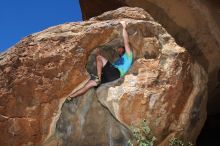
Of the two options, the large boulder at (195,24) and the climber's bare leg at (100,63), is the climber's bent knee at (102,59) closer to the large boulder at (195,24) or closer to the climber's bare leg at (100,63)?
the climber's bare leg at (100,63)

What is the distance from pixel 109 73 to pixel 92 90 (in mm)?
435

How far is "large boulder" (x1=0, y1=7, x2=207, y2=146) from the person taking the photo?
6.48m

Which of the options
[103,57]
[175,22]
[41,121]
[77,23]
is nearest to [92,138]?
[41,121]

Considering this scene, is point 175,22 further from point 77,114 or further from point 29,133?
point 29,133

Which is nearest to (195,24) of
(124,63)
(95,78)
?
(124,63)

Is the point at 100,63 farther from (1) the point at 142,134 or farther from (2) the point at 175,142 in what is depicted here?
(2) the point at 175,142

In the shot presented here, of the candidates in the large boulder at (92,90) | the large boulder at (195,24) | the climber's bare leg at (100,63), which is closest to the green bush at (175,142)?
the large boulder at (92,90)

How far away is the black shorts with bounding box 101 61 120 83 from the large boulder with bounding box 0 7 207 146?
18 cm

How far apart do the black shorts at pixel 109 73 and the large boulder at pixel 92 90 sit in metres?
0.18

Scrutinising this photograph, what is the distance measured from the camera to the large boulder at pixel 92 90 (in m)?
6.48

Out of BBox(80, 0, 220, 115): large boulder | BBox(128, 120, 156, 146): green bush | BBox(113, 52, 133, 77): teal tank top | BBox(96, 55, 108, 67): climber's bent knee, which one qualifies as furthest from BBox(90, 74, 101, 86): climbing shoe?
BBox(80, 0, 220, 115): large boulder

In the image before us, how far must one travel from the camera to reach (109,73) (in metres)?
6.99

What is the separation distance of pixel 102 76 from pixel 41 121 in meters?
1.34

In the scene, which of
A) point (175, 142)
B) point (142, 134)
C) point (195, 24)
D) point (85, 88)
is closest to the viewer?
point (142, 134)
